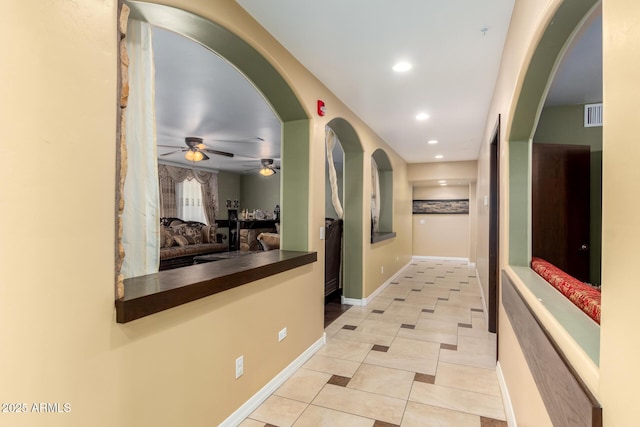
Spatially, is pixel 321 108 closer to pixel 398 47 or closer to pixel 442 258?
pixel 398 47

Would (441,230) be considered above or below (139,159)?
below

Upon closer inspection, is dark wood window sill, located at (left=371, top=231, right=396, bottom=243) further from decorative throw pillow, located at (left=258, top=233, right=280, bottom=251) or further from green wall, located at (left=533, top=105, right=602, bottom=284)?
green wall, located at (left=533, top=105, right=602, bottom=284)

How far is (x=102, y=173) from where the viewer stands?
4.22 feet

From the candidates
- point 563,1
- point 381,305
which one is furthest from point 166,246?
point 563,1

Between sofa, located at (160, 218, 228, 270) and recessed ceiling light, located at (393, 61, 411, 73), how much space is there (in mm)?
5077

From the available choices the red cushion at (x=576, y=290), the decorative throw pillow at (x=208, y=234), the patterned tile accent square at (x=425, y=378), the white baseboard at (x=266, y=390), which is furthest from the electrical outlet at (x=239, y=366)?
the decorative throw pillow at (x=208, y=234)

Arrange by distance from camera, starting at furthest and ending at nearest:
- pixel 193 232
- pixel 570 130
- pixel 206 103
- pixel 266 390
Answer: pixel 193 232 < pixel 206 103 < pixel 570 130 < pixel 266 390

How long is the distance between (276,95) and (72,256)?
2045 mm

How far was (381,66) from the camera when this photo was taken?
112 inches

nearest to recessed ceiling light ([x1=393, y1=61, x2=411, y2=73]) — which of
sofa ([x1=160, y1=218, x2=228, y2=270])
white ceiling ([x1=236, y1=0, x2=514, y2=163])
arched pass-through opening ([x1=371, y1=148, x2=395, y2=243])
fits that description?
white ceiling ([x1=236, y1=0, x2=514, y2=163])

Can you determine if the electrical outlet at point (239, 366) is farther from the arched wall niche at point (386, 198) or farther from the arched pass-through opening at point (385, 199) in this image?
the arched wall niche at point (386, 198)

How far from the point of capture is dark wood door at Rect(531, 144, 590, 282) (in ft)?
9.61

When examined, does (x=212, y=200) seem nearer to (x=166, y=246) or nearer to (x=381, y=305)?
(x=166, y=246)

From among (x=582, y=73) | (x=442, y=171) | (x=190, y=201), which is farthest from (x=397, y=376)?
(x=190, y=201)
